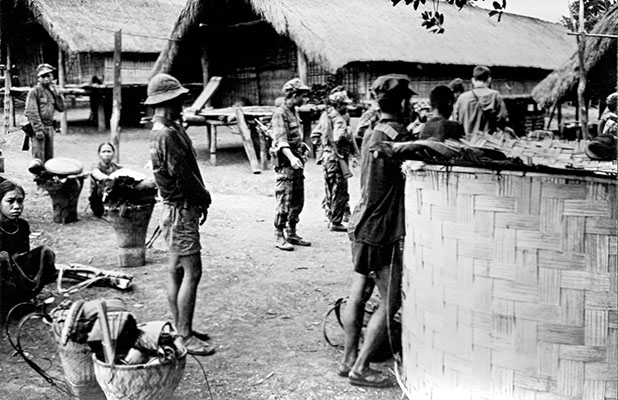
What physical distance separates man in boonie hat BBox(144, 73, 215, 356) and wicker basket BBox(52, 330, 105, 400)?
854 mm

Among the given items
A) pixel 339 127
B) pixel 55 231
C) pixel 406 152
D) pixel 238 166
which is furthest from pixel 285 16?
pixel 406 152

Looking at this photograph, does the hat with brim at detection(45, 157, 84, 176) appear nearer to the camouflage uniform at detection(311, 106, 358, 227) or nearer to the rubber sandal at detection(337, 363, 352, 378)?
the camouflage uniform at detection(311, 106, 358, 227)

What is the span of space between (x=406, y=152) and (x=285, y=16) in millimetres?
11938

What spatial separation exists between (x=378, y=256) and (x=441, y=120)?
130 centimetres

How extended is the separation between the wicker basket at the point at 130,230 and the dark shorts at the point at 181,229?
7.05 ft

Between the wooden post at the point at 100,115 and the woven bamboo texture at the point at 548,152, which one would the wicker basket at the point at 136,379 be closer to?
the woven bamboo texture at the point at 548,152

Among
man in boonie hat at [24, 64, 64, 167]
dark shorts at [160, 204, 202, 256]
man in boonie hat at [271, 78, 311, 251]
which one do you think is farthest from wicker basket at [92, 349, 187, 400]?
man in boonie hat at [24, 64, 64, 167]

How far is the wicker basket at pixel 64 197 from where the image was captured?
834 centimetres

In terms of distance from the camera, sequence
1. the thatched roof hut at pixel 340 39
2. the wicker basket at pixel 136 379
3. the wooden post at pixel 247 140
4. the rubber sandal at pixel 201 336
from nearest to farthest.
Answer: the wicker basket at pixel 136 379, the rubber sandal at pixel 201 336, the wooden post at pixel 247 140, the thatched roof hut at pixel 340 39

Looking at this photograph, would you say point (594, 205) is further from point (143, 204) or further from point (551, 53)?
point (551, 53)

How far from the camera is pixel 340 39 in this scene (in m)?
14.9

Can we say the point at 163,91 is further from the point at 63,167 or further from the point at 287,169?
the point at 63,167

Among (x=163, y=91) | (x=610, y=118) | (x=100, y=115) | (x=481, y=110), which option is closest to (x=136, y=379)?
(x=163, y=91)

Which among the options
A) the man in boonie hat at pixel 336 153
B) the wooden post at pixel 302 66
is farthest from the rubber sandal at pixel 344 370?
the wooden post at pixel 302 66
